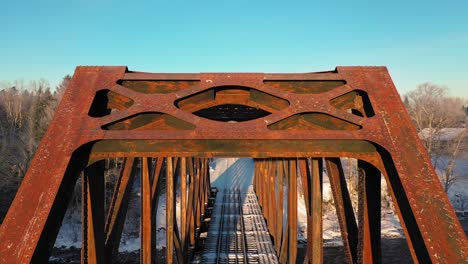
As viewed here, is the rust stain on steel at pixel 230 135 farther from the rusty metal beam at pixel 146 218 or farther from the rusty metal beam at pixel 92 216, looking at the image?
the rusty metal beam at pixel 146 218

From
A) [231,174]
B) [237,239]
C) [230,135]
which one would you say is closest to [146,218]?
[230,135]

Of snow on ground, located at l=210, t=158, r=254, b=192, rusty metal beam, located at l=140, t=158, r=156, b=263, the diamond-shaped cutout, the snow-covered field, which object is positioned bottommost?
the snow-covered field

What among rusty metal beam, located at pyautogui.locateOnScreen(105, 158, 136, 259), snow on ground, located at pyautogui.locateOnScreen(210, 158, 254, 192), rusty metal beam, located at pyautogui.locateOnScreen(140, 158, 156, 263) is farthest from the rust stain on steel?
snow on ground, located at pyautogui.locateOnScreen(210, 158, 254, 192)

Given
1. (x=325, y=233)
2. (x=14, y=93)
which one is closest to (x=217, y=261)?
(x=325, y=233)

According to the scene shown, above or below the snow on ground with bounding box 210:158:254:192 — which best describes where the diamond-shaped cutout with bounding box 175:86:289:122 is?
below

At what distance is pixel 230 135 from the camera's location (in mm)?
3070

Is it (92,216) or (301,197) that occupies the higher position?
(92,216)

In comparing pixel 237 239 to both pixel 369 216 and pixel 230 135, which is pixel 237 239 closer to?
pixel 369 216

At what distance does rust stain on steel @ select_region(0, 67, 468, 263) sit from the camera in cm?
252

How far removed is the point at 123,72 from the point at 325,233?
25.5 metres

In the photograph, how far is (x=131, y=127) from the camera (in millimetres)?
3354

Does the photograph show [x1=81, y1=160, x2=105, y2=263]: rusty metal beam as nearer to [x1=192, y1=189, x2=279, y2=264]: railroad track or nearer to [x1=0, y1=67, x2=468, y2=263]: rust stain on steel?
[x1=0, y1=67, x2=468, y2=263]: rust stain on steel

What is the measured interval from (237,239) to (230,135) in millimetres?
13724

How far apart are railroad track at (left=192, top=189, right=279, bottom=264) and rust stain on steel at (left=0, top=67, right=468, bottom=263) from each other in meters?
10.1
